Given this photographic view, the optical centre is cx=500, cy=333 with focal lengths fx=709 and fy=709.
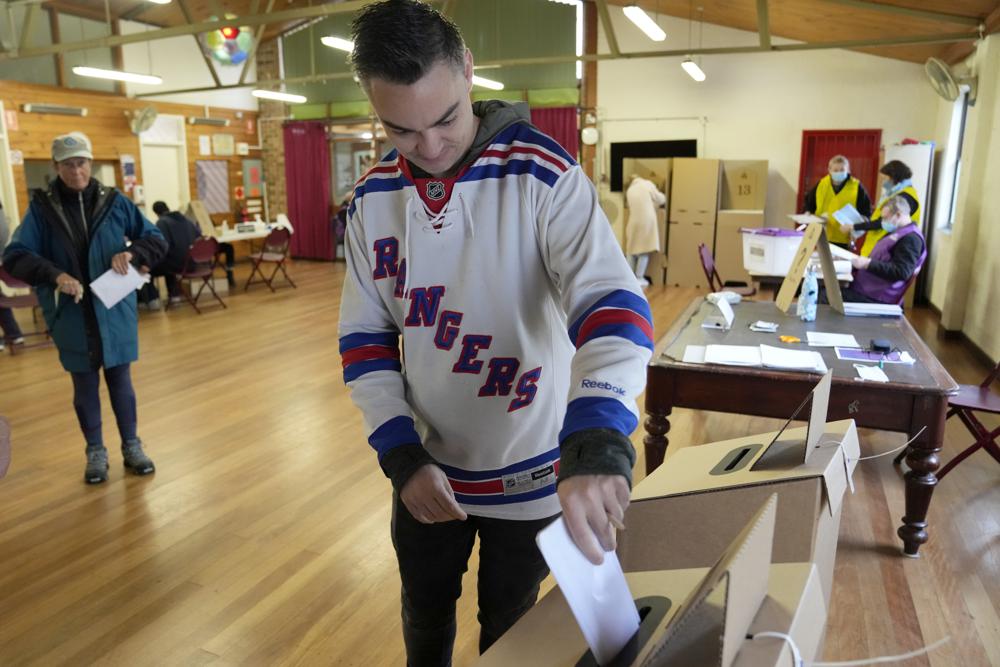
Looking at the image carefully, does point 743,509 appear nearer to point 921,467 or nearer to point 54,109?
point 921,467

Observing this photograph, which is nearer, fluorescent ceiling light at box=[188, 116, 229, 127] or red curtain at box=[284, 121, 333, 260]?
fluorescent ceiling light at box=[188, 116, 229, 127]

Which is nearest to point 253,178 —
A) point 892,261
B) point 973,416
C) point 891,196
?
point 891,196

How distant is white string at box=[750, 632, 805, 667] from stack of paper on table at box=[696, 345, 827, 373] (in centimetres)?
213

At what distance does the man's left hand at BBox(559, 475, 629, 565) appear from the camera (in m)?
0.74

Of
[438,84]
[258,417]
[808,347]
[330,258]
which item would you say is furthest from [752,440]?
[330,258]

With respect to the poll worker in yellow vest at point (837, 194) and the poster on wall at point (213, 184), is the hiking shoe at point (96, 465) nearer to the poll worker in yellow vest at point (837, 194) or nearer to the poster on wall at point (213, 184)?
the poll worker in yellow vest at point (837, 194)

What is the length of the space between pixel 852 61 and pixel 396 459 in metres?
10.2

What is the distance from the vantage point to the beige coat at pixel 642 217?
9.47 meters

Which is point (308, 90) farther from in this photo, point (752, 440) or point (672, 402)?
point (752, 440)

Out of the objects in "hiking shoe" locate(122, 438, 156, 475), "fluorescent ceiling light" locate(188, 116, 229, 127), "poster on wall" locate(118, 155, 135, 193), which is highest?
"fluorescent ceiling light" locate(188, 116, 229, 127)

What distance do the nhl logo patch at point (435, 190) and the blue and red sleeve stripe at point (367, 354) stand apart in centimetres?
28

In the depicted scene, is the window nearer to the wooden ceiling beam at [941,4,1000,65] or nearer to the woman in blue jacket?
the wooden ceiling beam at [941,4,1000,65]

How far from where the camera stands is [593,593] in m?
0.76

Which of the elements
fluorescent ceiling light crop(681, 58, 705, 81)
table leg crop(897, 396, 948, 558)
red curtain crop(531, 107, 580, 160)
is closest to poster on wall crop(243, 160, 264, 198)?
red curtain crop(531, 107, 580, 160)
